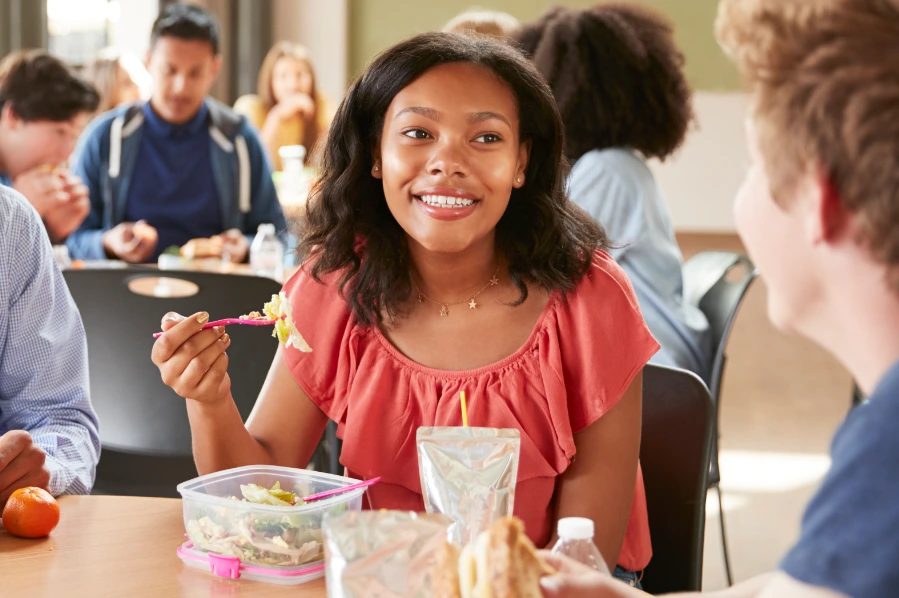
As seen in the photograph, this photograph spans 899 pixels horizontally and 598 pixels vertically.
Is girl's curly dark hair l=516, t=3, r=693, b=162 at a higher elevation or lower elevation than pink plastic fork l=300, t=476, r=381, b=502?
higher

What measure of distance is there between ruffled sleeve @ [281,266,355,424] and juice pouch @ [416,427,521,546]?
1.59 ft

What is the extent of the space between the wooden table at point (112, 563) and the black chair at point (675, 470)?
69 cm

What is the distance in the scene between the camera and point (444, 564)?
82 cm

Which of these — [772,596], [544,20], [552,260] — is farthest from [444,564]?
[544,20]

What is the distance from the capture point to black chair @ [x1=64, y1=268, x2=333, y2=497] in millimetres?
2164

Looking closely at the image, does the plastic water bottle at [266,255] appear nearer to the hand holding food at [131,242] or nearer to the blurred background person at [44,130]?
the hand holding food at [131,242]

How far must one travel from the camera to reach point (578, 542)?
3.14ft

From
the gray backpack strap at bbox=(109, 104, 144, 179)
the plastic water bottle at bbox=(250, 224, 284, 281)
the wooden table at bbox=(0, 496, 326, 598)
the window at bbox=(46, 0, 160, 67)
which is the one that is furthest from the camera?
the window at bbox=(46, 0, 160, 67)

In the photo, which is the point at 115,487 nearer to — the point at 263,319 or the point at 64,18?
the point at 263,319

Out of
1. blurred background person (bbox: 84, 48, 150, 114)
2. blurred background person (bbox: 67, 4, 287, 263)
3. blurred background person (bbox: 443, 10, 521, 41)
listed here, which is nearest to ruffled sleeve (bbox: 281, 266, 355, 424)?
blurred background person (bbox: 443, 10, 521, 41)

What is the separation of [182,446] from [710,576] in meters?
1.76

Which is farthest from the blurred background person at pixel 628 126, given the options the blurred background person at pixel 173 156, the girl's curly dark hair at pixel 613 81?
the blurred background person at pixel 173 156

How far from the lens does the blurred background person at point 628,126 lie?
277cm

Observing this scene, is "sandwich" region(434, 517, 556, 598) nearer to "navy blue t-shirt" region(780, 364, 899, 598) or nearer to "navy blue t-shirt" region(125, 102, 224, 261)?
"navy blue t-shirt" region(780, 364, 899, 598)
